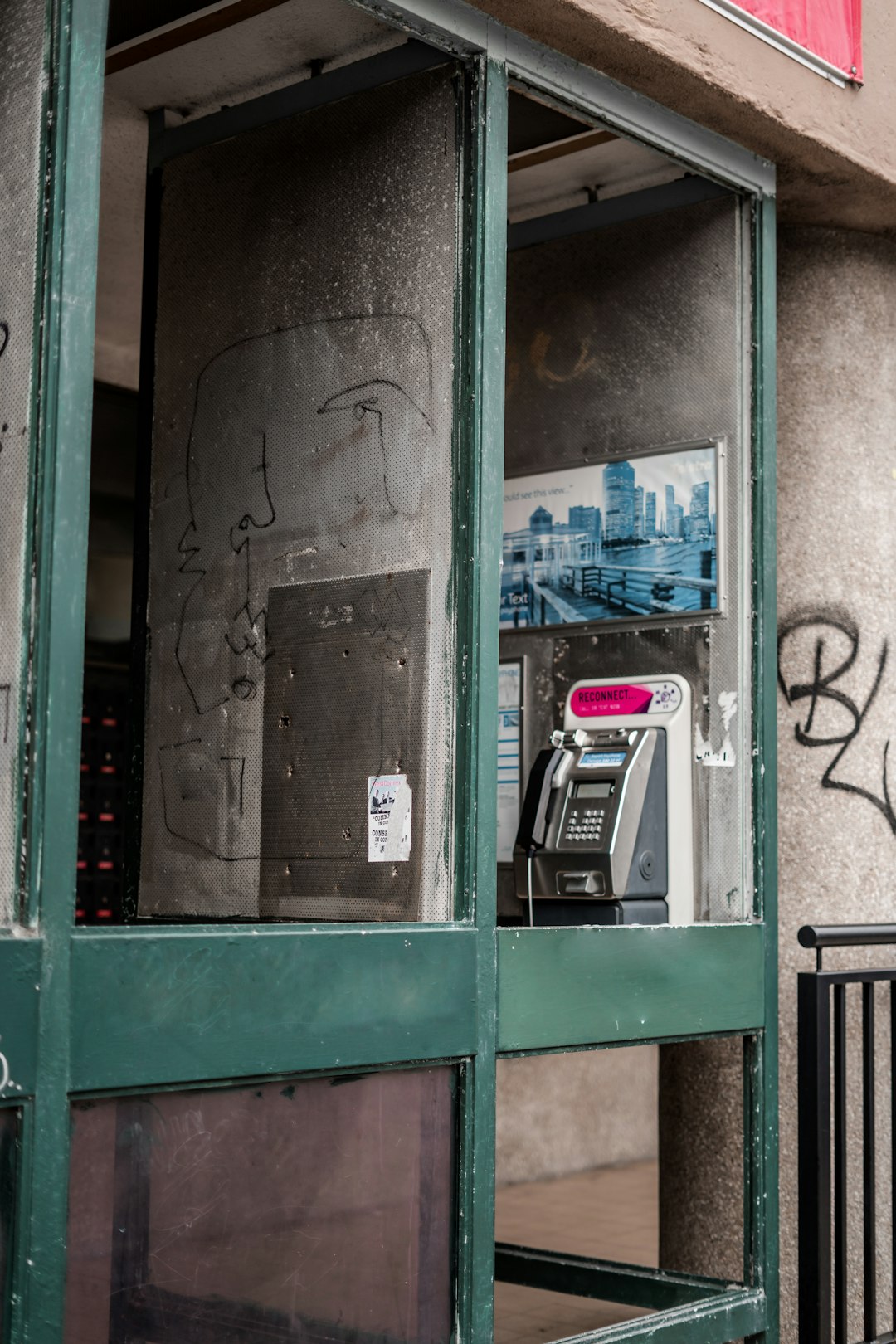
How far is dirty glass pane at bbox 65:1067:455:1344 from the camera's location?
267cm

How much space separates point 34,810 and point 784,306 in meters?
2.95

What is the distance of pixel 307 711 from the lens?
12.4ft

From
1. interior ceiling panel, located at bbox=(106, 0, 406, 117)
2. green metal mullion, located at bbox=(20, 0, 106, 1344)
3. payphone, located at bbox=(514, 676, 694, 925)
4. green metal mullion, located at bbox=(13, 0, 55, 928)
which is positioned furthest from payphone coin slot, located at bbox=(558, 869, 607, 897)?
interior ceiling panel, located at bbox=(106, 0, 406, 117)

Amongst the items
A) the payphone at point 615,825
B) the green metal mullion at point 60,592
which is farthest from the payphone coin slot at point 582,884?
the green metal mullion at point 60,592

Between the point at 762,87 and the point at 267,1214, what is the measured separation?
9.45 ft

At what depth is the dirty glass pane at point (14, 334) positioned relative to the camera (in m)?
2.62

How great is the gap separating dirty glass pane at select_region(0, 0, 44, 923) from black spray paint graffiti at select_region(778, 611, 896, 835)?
2.48m

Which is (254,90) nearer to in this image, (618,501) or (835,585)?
(618,501)

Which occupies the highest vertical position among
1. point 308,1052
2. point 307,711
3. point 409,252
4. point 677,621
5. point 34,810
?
point 409,252

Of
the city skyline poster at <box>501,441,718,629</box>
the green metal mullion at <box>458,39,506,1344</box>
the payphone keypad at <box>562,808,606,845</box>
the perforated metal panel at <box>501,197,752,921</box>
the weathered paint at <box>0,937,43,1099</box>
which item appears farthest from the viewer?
the city skyline poster at <box>501,441,718,629</box>

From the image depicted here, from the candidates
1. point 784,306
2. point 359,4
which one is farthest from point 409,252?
point 784,306

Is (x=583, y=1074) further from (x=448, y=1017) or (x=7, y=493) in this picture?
(x=7, y=493)

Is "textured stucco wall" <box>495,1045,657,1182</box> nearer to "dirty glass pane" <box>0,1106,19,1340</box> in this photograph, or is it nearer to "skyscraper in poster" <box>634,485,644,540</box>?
"skyscraper in poster" <box>634,485,644,540</box>

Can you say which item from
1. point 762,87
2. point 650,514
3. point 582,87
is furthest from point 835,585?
point 582,87
